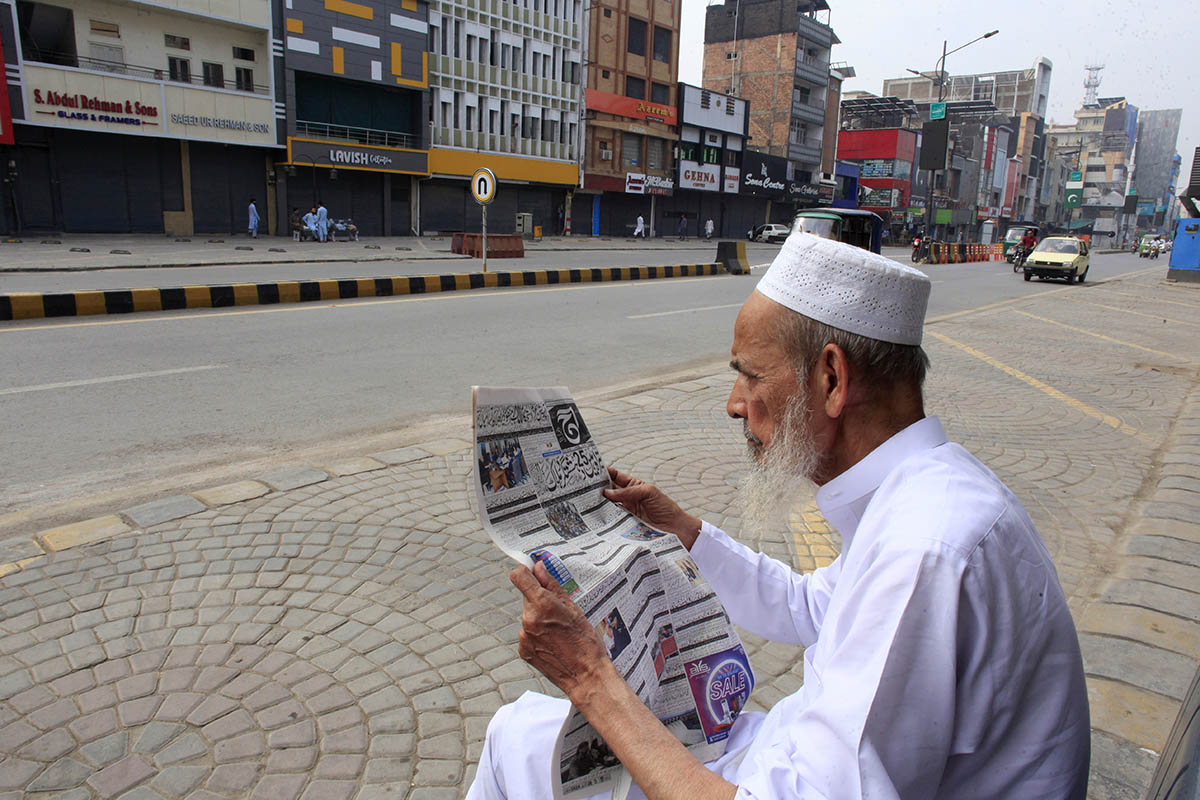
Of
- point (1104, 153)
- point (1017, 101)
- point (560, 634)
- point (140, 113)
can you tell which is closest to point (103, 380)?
point (560, 634)

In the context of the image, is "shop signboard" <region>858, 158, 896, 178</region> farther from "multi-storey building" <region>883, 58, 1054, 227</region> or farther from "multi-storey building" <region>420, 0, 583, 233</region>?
"multi-storey building" <region>420, 0, 583, 233</region>

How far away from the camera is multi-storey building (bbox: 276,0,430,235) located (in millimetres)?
28641

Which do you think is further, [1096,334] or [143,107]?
[143,107]

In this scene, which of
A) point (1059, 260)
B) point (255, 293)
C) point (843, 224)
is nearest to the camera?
point (255, 293)

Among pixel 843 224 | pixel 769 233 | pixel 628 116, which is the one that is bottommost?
pixel 769 233

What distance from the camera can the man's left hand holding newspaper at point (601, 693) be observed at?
3.60ft

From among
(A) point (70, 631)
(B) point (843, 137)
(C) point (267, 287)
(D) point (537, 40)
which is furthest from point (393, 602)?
(B) point (843, 137)

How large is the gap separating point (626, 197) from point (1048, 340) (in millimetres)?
34433

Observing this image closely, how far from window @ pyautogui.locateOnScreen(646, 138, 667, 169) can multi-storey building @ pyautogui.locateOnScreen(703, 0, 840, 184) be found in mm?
12149

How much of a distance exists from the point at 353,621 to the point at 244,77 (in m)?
30.0

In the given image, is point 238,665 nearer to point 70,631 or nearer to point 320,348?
point 70,631

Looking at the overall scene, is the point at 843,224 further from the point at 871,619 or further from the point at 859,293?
the point at 871,619

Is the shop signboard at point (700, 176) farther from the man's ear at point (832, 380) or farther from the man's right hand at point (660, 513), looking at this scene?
the man's ear at point (832, 380)

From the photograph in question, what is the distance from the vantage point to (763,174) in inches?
1987
